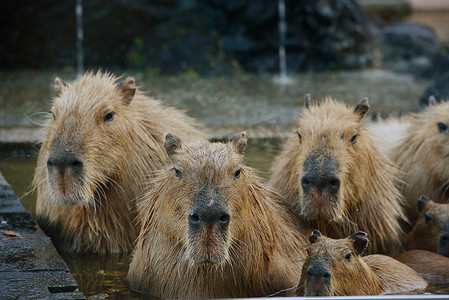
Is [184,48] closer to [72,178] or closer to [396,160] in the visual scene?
[396,160]

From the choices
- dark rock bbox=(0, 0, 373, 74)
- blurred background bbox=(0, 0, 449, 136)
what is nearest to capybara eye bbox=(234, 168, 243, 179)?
blurred background bbox=(0, 0, 449, 136)

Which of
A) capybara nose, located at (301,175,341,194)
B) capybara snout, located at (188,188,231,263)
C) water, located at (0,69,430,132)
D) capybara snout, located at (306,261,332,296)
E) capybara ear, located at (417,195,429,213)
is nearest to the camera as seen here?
capybara snout, located at (188,188,231,263)

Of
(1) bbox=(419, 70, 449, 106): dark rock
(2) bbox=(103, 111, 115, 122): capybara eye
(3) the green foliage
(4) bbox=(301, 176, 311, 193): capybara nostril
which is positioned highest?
(3) the green foliage

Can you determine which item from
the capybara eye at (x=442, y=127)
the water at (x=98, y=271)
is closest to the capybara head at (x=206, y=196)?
the water at (x=98, y=271)

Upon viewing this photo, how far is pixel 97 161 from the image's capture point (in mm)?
4836

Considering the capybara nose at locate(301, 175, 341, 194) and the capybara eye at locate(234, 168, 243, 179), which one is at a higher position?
the capybara eye at locate(234, 168, 243, 179)

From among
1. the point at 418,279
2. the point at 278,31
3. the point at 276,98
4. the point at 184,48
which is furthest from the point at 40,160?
the point at 278,31

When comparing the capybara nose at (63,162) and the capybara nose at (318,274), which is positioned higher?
the capybara nose at (63,162)

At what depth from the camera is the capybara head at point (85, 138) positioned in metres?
4.67

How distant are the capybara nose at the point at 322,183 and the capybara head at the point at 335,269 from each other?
28cm

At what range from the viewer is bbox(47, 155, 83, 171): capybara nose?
464 centimetres

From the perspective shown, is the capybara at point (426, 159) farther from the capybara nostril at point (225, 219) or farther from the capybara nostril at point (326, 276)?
the capybara nostril at point (225, 219)

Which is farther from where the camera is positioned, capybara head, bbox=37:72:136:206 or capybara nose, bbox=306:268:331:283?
capybara head, bbox=37:72:136:206

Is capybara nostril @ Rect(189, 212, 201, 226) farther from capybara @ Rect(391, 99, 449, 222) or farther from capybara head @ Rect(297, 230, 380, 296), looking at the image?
capybara @ Rect(391, 99, 449, 222)
